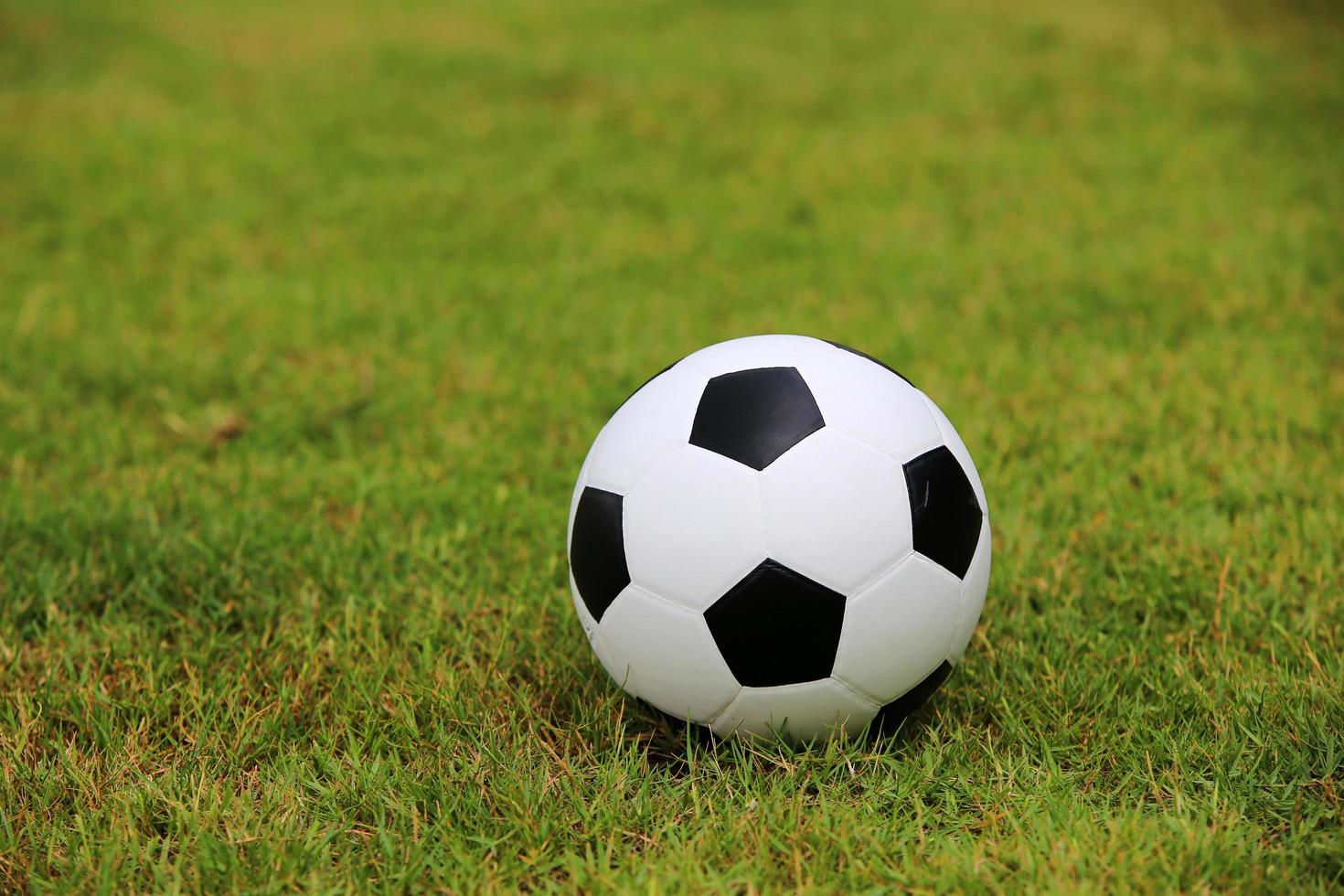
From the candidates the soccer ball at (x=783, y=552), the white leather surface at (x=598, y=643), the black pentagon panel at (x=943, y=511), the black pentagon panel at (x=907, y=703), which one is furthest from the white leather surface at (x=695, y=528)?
the black pentagon panel at (x=907, y=703)

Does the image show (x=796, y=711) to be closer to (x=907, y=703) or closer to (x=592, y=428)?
(x=907, y=703)

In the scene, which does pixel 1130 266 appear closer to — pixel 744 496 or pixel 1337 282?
pixel 1337 282

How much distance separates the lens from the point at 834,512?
2.22 m

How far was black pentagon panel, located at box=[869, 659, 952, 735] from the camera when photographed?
2383mm

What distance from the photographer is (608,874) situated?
6.72ft

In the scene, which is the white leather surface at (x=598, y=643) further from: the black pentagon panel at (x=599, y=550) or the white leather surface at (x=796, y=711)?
the white leather surface at (x=796, y=711)

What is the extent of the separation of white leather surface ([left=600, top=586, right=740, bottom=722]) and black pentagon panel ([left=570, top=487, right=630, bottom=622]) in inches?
1.5

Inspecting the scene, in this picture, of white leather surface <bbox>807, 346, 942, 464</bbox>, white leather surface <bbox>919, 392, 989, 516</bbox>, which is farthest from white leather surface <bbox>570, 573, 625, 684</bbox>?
white leather surface <bbox>919, 392, 989, 516</bbox>

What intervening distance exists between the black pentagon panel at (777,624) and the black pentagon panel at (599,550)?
245mm

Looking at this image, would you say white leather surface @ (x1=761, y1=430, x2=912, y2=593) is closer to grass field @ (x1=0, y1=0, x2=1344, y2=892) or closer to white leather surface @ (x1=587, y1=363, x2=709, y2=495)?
white leather surface @ (x1=587, y1=363, x2=709, y2=495)

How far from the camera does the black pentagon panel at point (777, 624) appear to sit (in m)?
2.21

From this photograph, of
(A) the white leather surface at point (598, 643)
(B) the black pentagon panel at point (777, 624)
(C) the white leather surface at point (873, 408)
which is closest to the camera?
(B) the black pentagon panel at point (777, 624)

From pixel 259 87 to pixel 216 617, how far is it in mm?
6618

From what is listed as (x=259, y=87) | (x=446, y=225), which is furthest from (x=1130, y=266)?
(x=259, y=87)
